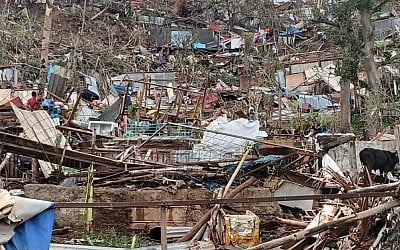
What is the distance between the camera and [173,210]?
355 inches

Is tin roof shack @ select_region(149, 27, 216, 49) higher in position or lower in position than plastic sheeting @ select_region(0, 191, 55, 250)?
higher

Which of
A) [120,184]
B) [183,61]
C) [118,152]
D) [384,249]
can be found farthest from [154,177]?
[183,61]

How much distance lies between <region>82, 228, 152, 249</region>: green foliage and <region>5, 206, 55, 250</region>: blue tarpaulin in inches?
138

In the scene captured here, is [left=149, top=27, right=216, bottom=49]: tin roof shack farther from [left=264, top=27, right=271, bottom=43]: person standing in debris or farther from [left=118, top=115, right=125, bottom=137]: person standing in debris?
[left=118, top=115, right=125, bottom=137]: person standing in debris

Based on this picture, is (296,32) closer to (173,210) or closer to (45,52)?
(45,52)

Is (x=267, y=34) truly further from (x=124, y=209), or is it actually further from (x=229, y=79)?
(x=124, y=209)

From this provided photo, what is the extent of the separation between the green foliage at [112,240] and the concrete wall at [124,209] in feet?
1.35

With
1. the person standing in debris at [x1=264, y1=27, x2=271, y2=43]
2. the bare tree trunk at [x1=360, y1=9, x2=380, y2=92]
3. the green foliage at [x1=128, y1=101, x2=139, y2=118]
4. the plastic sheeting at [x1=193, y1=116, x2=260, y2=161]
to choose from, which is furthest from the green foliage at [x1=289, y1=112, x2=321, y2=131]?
the person standing in debris at [x1=264, y1=27, x2=271, y2=43]

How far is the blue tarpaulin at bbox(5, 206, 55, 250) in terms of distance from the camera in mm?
3920

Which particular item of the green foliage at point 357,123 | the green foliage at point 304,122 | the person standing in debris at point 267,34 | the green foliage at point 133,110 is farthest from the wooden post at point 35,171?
the person standing in debris at point 267,34

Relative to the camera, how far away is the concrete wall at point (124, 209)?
353 inches

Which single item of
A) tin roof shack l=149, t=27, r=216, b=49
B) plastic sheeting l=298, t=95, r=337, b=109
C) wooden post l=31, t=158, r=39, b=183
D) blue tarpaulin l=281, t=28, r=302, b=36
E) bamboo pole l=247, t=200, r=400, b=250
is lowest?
wooden post l=31, t=158, r=39, b=183

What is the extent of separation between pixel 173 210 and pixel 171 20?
21.9 m

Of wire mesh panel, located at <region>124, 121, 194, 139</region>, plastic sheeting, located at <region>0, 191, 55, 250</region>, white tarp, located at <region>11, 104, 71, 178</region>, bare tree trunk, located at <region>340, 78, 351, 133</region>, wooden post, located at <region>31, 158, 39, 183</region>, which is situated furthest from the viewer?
bare tree trunk, located at <region>340, 78, 351, 133</region>
